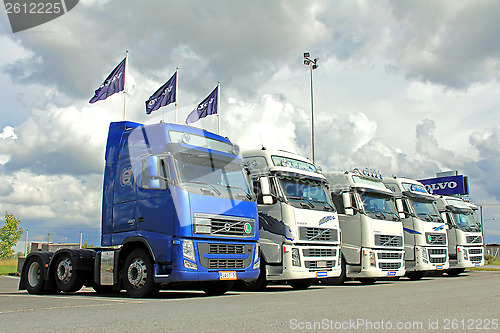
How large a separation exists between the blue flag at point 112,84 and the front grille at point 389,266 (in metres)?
12.1

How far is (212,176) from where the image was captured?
36.5ft

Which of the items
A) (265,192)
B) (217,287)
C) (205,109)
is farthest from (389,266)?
(205,109)

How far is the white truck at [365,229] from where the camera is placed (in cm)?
1580

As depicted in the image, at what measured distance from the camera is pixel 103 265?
11562 millimetres

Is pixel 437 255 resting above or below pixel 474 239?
below

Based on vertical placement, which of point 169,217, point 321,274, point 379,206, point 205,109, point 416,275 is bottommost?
point 416,275

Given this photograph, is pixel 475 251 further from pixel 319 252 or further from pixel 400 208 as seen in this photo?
pixel 319 252

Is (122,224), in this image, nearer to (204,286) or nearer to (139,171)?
(139,171)

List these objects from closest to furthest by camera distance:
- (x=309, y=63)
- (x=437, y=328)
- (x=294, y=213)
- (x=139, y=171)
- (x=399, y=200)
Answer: (x=437, y=328), (x=139, y=171), (x=294, y=213), (x=399, y=200), (x=309, y=63)

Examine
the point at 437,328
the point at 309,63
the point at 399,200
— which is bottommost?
the point at 437,328

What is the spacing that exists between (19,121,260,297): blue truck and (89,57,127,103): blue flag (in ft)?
30.3

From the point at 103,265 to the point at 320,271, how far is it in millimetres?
5568

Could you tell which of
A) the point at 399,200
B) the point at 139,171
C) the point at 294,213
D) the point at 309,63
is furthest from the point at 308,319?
the point at 309,63

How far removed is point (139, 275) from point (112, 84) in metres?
12.3
